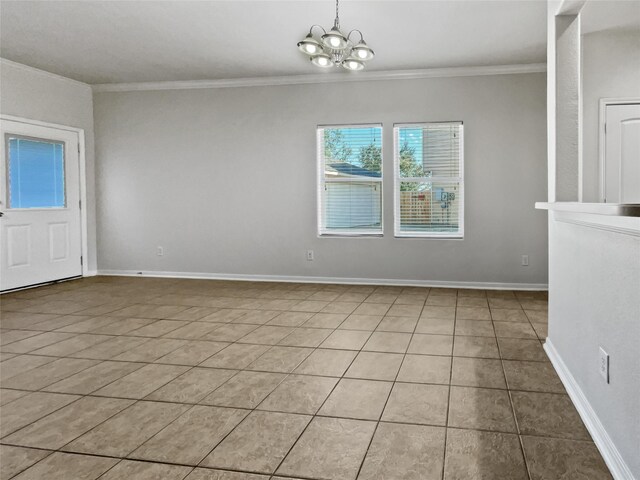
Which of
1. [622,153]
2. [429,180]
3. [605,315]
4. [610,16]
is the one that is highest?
[610,16]

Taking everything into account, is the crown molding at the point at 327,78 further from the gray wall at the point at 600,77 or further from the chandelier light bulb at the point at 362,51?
the chandelier light bulb at the point at 362,51

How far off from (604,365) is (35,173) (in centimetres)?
637

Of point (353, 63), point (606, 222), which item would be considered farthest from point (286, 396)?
point (353, 63)

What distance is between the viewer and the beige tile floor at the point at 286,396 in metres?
2.04

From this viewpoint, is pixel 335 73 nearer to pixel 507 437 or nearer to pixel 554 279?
pixel 554 279

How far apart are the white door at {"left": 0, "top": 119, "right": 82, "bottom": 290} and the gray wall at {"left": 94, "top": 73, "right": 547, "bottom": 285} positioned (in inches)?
18.8

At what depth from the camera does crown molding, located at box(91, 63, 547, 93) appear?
5.91 m

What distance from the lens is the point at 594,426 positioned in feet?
7.30

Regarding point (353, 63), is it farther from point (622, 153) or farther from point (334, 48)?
point (622, 153)

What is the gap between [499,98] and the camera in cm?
596

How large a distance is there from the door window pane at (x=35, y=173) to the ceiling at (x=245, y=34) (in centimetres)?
92

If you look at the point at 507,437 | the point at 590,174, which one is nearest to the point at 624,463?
the point at 507,437

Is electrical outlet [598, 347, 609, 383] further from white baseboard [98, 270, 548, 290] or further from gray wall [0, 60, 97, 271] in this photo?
gray wall [0, 60, 97, 271]

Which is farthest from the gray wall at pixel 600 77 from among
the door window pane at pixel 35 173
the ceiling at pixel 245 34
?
the door window pane at pixel 35 173
